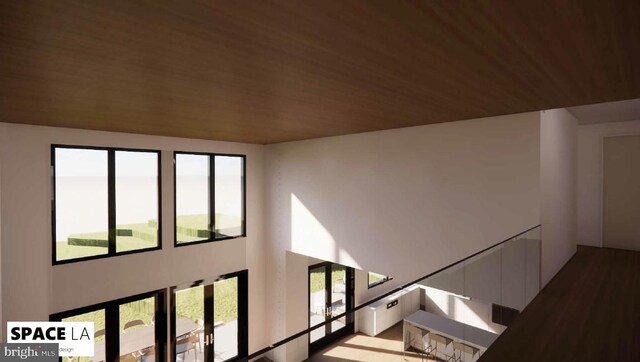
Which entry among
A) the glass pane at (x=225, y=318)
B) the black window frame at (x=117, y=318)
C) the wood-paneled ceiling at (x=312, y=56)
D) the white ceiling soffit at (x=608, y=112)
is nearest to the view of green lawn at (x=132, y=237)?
the black window frame at (x=117, y=318)

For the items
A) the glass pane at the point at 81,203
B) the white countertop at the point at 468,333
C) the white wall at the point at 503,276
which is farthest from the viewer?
the glass pane at the point at 81,203

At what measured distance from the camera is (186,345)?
20.4ft

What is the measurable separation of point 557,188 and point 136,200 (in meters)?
6.34

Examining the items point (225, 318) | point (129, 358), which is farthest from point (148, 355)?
point (225, 318)

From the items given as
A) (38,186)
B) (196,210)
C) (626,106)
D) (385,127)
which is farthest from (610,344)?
(38,186)

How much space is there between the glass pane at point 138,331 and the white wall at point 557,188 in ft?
19.4

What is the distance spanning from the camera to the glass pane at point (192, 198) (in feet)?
20.3

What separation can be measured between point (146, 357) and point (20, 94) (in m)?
4.58

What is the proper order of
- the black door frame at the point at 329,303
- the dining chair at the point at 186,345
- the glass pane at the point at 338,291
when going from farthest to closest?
the glass pane at the point at 338,291 < the black door frame at the point at 329,303 < the dining chair at the point at 186,345

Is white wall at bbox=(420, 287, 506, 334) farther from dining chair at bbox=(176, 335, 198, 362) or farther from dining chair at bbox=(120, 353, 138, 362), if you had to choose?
dining chair at bbox=(120, 353, 138, 362)

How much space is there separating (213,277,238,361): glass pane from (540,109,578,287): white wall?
544 centimetres

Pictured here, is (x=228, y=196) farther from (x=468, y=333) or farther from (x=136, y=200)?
(x=468, y=333)

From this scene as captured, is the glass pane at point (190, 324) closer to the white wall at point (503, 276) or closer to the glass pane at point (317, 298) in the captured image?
the glass pane at point (317, 298)

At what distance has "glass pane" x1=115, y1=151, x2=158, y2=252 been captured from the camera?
5457mm
